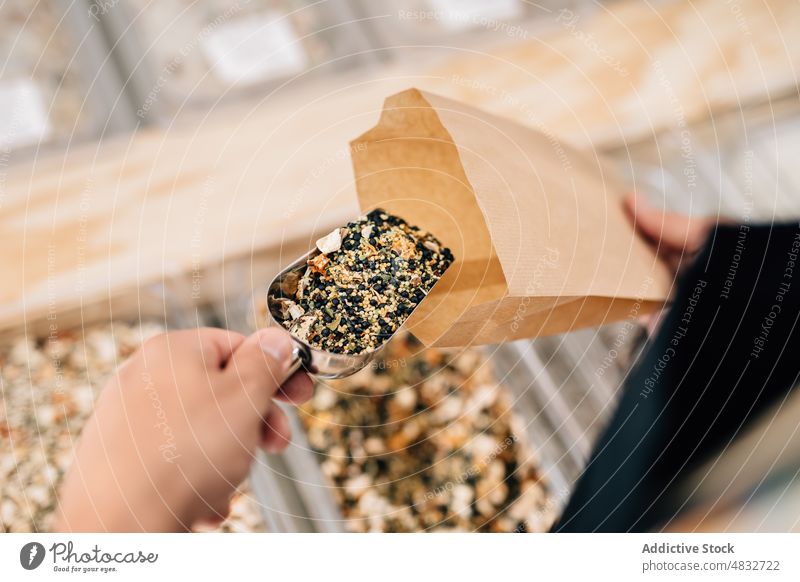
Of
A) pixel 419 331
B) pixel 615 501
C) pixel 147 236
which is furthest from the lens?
pixel 147 236

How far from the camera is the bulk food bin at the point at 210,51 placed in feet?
2.89

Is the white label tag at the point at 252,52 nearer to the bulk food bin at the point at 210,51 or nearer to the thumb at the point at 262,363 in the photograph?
the bulk food bin at the point at 210,51

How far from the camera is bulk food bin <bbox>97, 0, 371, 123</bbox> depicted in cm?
88

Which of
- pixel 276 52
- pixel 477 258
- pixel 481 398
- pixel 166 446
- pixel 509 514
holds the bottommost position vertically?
pixel 509 514

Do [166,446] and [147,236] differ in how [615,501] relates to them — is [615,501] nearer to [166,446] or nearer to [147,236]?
[166,446]

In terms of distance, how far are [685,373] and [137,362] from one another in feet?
2.16

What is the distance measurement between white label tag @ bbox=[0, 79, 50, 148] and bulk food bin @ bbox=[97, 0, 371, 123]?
15 cm

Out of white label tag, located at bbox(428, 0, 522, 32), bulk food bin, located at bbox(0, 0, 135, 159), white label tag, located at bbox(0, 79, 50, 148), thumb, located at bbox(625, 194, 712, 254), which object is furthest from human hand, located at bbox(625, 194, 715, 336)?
white label tag, located at bbox(0, 79, 50, 148)

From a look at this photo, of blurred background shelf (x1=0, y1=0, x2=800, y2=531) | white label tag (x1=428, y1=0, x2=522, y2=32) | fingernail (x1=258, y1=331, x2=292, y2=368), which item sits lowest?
fingernail (x1=258, y1=331, x2=292, y2=368)

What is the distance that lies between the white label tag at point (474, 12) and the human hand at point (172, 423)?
661 mm

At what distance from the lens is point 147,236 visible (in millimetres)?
801

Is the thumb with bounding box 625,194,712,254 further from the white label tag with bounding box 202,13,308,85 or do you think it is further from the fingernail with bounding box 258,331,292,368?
the white label tag with bounding box 202,13,308,85

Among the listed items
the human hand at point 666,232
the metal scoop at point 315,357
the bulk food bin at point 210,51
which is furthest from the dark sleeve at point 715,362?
the bulk food bin at point 210,51
